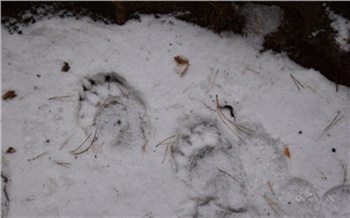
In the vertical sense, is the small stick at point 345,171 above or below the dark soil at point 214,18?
below

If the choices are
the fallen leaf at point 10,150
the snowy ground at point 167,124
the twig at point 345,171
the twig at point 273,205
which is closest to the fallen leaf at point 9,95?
the snowy ground at point 167,124

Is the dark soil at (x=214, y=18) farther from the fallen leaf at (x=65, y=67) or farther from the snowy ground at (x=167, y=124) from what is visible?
the fallen leaf at (x=65, y=67)

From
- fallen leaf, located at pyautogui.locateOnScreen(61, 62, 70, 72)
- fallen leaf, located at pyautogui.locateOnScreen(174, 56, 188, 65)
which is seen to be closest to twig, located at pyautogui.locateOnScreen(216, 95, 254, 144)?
fallen leaf, located at pyautogui.locateOnScreen(174, 56, 188, 65)

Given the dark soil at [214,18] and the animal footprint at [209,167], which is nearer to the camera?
the dark soil at [214,18]

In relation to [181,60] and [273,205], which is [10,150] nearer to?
[181,60]

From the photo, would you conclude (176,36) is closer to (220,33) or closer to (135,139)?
(220,33)

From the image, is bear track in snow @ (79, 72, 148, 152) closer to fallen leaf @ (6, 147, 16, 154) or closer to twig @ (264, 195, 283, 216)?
fallen leaf @ (6, 147, 16, 154)

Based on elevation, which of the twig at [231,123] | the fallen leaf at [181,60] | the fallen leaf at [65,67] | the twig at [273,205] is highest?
the fallen leaf at [181,60]
